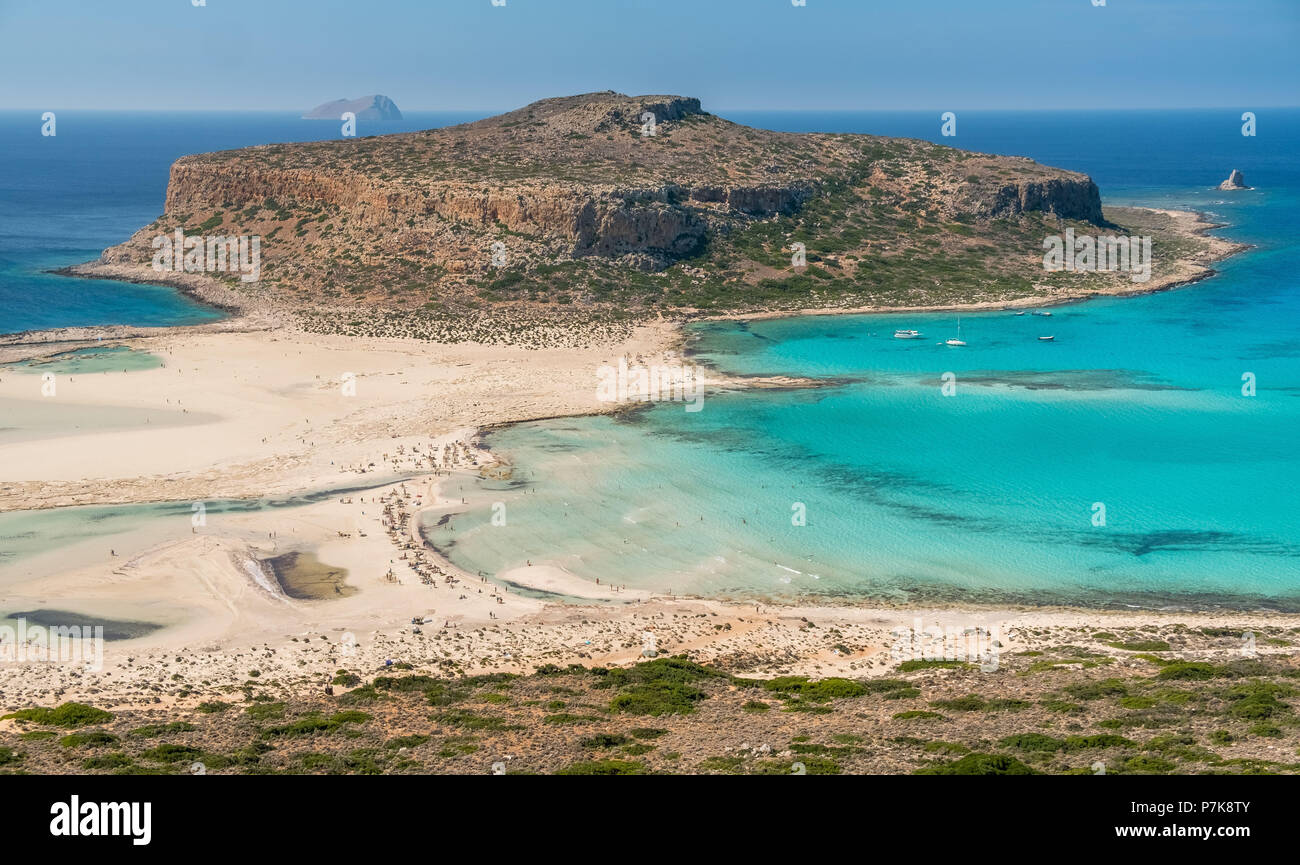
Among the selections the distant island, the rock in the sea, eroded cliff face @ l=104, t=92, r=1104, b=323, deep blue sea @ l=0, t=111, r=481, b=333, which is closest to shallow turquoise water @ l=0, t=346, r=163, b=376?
deep blue sea @ l=0, t=111, r=481, b=333

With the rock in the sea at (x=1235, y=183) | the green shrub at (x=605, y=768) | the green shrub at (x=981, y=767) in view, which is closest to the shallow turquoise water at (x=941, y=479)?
the green shrub at (x=981, y=767)

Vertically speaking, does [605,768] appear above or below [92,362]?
below

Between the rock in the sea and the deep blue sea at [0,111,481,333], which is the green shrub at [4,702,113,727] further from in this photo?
the rock in the sea

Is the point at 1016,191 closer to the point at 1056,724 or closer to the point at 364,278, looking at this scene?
the point at 364,278

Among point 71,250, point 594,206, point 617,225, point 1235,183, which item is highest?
point 1235,183

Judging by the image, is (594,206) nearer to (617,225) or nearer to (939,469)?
(617,225)

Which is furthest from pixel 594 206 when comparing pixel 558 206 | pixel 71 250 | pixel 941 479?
pixel 71 250

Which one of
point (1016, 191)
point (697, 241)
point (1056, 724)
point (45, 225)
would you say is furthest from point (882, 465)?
point (45, 225)
